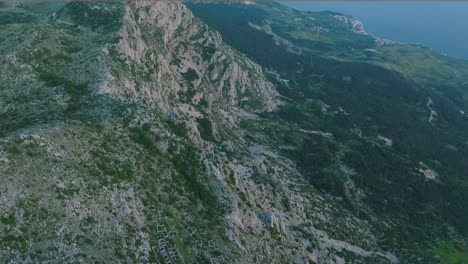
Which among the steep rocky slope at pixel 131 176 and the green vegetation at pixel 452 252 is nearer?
the steep rocky slope at pixel 131 176

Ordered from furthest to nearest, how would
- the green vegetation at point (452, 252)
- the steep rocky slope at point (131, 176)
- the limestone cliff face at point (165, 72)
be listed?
the green vegetation at point (452, 252) → the limestone cliff face at point (165, 72) → the steep rocky slope at point (131, 176)

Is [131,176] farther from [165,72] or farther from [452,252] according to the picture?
[452,252]

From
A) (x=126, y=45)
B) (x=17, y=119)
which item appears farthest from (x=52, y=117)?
(x=126, y=45)

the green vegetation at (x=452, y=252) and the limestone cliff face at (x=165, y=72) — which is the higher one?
the limestone cliff face at (x=165, y=72)

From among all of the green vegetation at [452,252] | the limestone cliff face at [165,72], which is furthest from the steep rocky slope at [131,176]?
the green vegetation at [452,252]

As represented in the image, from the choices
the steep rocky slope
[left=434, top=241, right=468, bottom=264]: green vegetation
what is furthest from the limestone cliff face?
[left=434, top=241, right=468, bottom=264]: green vegetation

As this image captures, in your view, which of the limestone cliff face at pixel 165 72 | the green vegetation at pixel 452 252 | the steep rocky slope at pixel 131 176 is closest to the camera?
the steep rocky slope at pixel 131 176

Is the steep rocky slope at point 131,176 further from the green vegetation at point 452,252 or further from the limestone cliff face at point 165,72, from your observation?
the green vegetation at point 452,252

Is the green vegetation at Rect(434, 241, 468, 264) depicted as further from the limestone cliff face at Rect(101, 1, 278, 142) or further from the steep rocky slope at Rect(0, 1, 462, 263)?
the limestone cliff face at Rect(101, 1, 278, 142)

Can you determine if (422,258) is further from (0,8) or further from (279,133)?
(0,8)

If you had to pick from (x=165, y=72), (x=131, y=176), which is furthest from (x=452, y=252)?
(x=165, y=72)
